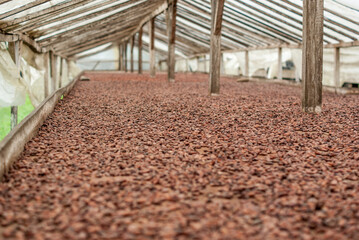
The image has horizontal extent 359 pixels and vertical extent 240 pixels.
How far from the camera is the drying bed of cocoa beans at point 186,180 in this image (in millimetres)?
1838

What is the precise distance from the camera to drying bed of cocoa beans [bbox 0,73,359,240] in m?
1.84

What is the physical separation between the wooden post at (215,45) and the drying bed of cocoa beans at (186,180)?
8.66 feet

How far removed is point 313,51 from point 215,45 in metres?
2.48

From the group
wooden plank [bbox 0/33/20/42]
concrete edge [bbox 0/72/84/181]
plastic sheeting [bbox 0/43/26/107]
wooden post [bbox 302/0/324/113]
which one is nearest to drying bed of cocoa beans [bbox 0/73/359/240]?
concrete edge [bbox 0/72/84/181]

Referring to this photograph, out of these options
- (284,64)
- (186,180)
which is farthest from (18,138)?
(284,64)

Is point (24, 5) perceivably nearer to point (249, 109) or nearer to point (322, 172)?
point (249, 109)

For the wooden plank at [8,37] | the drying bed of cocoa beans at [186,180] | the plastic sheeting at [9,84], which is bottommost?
the drying bed of cocoa beans at [186,180]

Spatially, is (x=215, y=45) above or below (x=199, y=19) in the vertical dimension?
below

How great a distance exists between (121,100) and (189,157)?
3953mm

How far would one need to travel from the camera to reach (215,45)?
7.14 metres

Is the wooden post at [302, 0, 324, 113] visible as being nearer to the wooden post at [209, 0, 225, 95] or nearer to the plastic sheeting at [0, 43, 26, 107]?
the wooden post at [209, 0, 225, 95]

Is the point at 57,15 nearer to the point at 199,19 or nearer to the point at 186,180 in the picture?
the point at 186,180

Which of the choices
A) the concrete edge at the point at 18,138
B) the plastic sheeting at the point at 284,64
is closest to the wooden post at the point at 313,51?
the concrete edge at the point at 18,138

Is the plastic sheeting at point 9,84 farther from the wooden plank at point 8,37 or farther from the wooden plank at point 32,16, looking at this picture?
the wooden plank at point 32,16
